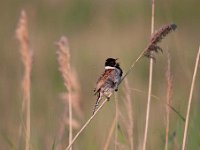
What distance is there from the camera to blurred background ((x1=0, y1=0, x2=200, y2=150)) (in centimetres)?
591

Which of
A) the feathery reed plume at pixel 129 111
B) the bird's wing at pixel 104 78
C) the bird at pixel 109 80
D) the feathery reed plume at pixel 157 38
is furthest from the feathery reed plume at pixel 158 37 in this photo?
the feathery reed plume at pixel 129 111

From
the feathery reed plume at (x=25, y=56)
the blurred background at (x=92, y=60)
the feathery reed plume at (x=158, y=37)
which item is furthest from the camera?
the blurred background at (x=92, y=60)

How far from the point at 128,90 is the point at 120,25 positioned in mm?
11018

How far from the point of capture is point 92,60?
1173cm

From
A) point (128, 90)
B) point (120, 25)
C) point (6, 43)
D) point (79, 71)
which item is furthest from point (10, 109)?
point (120, 25)

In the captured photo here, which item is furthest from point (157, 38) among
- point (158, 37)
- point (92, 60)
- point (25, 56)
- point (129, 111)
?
point (92, 60)

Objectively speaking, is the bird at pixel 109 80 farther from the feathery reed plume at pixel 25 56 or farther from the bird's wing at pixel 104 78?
the feathery reed plume at pixel 25 56

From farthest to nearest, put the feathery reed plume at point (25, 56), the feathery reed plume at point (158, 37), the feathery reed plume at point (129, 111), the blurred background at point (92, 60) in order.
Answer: the blurred background at point (92, 60) < the feathery reed plume at point (25, 56) < the feathery reed plume at point (129, 111) < the feathery reed plume at point (158, 37)

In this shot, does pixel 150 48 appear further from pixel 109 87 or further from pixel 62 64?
pixel 62 64

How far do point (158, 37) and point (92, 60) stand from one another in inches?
323

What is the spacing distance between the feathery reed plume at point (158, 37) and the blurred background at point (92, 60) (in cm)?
100

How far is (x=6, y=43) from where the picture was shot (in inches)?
456

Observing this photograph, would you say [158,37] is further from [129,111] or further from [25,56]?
[25,56]

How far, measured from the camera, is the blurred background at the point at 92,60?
19.4 ft
